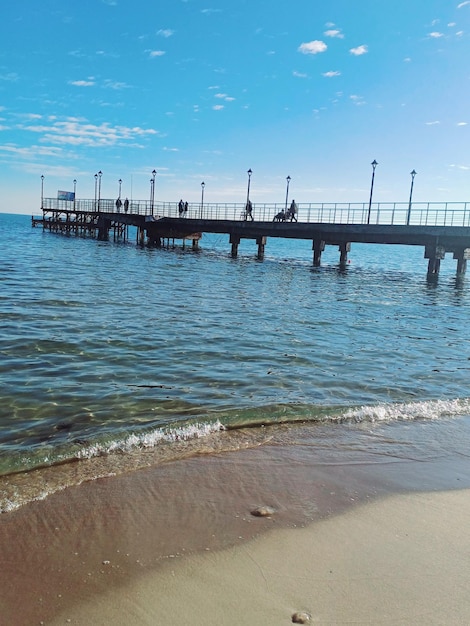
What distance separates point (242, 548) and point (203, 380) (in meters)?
5.09

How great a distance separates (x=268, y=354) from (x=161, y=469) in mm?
5926

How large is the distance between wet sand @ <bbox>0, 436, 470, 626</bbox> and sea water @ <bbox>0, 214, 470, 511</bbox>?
63cm

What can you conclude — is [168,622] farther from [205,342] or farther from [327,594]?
[205,342]

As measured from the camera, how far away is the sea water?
6207 mm

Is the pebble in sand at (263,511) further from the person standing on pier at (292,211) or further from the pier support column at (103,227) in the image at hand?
the pier support column at (103,227)

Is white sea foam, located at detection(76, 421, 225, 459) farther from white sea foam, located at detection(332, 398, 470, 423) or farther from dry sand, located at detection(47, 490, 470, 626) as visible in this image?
dry sand, located at detection(47, 490, 470, 626)

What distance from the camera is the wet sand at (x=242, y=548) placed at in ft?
10.7

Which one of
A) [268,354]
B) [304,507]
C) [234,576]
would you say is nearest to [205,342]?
[268,354]

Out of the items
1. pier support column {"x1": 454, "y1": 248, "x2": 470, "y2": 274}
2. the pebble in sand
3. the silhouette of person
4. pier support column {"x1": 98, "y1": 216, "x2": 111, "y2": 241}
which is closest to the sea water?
the pebble in sand

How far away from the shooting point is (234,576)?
359cm

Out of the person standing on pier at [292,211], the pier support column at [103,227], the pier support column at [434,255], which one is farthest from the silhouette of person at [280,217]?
the pier support column at [103,227]

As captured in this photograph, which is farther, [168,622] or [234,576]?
[234,576]

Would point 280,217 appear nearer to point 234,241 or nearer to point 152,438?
point 234,241

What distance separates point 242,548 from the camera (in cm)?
398
